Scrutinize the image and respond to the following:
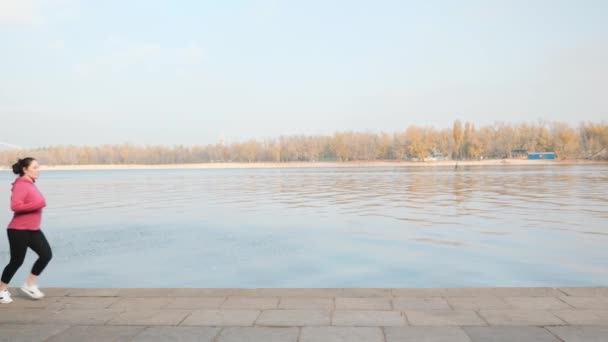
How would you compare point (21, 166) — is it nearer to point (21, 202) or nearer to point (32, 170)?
point (32, 170)

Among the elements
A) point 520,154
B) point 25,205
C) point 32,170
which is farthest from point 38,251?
point 520,154

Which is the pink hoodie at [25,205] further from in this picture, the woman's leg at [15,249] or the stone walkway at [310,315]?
the stone walkway at [310,315]

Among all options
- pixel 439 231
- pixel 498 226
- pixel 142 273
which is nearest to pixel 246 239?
pixel 142 273

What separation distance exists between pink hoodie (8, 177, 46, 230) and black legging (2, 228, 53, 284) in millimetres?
77

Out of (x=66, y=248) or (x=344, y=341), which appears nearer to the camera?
(x=344, y=341)

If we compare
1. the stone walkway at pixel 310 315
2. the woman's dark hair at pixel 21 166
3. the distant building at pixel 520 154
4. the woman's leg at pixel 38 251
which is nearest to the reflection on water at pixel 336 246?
the stone walkway at pixel 310 315

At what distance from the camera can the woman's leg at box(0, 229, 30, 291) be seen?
20.4 ft

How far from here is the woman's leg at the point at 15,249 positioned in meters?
6.23

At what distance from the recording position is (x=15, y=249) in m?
6.31

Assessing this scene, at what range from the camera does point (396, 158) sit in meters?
158

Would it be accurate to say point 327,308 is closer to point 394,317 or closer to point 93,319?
point 394,317

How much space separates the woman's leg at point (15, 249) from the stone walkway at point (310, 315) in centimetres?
31

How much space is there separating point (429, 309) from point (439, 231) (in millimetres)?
9645

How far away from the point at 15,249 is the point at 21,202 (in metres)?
0.63
